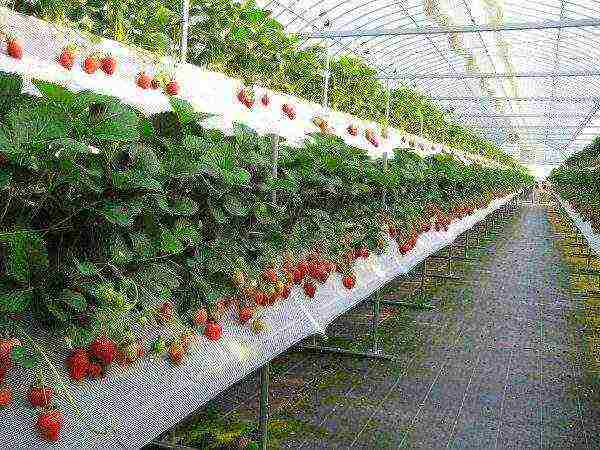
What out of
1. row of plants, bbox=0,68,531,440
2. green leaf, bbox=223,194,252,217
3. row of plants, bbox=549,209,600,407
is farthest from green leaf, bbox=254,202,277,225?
row of plants, bbox=549,209,600,407

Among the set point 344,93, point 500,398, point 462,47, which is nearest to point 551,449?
point 500,398

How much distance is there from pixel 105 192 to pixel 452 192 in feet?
25.7

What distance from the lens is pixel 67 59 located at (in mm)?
3852

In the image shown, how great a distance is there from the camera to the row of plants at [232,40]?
16.7ft

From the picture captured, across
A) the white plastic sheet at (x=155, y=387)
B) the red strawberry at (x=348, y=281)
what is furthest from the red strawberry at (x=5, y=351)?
the red strawberry at (x=348, y=281)

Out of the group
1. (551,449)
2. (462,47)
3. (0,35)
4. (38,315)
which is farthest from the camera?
(462,47)

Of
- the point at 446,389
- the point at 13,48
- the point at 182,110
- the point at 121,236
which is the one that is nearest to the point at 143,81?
the point at 13,48

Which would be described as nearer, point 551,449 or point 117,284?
point 117,284

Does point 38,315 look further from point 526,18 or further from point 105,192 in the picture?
point 526,18

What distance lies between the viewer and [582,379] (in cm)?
635

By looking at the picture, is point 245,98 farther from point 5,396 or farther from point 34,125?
point 5,396

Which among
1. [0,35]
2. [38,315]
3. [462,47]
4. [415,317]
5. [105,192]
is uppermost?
[462,47]

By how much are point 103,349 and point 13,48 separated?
2009 millimetres

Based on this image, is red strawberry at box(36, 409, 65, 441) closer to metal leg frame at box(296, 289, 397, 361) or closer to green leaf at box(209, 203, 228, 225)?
green leaf at box(209, 203, 228, 225)
